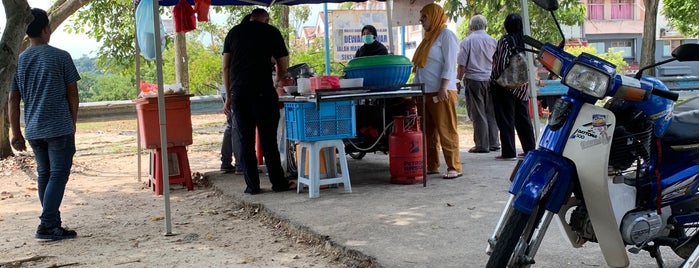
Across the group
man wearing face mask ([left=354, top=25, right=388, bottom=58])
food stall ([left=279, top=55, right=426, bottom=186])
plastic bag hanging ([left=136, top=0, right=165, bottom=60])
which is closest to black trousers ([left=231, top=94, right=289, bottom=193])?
food stall ([left=279, top=55, right=426, bottom=186])

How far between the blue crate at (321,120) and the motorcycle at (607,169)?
10.8ft

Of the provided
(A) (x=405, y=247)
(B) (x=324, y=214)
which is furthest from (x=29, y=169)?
(A) (x=405, y=247)

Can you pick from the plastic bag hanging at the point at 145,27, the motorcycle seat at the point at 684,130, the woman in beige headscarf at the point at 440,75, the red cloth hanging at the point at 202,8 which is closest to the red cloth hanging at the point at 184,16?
Answer: the red cloth hanging at the point at 202,8

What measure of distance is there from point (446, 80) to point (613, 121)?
155 inches

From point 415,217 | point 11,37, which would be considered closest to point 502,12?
point 415,217

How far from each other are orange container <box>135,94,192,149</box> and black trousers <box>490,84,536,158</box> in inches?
137

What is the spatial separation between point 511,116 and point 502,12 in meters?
8.21

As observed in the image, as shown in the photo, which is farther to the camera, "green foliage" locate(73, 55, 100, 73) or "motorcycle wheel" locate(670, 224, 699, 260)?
"green foliage" locate(73, 55, 100, 73)

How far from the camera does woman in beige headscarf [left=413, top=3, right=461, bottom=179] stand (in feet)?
23.2

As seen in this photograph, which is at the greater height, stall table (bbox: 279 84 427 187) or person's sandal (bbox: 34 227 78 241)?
stall table (bbox: 279 84 427 187)

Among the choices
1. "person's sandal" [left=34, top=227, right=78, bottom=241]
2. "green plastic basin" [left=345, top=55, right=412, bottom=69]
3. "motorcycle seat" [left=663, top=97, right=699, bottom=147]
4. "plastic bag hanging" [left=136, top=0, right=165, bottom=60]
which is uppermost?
"plastic bag hanging" [left=136, top=0, right=165, bottom=60]

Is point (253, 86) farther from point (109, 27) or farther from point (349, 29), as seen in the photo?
point (109, 27)

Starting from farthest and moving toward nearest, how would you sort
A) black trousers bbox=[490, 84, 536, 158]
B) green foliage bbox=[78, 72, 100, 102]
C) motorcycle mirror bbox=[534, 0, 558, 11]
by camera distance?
green foliage bbox=[78, 72, 100, 102], black trousers bbox=[490, 84, 536, 158], motorcycle mirror bbox=[534, 0, 558, 11]

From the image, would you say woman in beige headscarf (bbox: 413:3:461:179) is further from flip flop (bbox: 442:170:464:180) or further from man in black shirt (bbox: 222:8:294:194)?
man in black shirt (bbox: 222:8:294:194)
